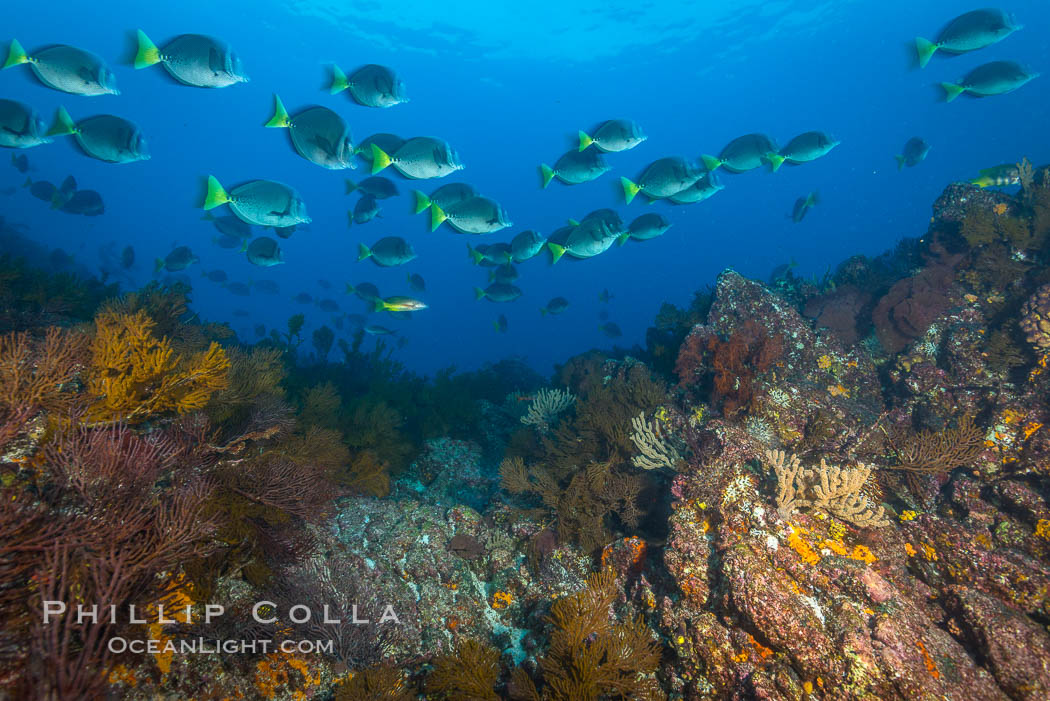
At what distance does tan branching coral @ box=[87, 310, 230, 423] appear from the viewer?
10.3 ft

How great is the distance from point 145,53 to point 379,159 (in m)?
2.19

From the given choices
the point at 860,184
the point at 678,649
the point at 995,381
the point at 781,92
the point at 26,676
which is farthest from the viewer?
the point at 860,184

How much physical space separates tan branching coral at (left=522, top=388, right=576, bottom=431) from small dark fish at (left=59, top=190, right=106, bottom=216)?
37.3ft

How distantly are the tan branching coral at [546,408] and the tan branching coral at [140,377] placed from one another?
4423 millimetres

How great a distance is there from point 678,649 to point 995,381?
6.26 meters

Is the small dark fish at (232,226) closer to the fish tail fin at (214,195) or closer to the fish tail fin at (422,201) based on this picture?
the fish tail fin at (214,195)

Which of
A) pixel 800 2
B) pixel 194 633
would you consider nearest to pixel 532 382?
pixel 194 633

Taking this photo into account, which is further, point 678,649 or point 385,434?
point 385,434

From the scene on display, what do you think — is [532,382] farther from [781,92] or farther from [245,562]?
[781,92]

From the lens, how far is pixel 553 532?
197 inches

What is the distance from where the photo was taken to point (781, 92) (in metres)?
59.5

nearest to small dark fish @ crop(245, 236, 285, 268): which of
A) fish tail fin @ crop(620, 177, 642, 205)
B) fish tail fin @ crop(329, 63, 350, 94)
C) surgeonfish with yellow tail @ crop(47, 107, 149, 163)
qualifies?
surgeonfish with yellow tail @ crop(47, 107, 149, 163)

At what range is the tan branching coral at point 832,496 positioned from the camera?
3734mm

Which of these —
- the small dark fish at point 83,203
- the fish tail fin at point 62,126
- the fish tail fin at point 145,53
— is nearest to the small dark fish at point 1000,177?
the fish tail fin at point 145,53
